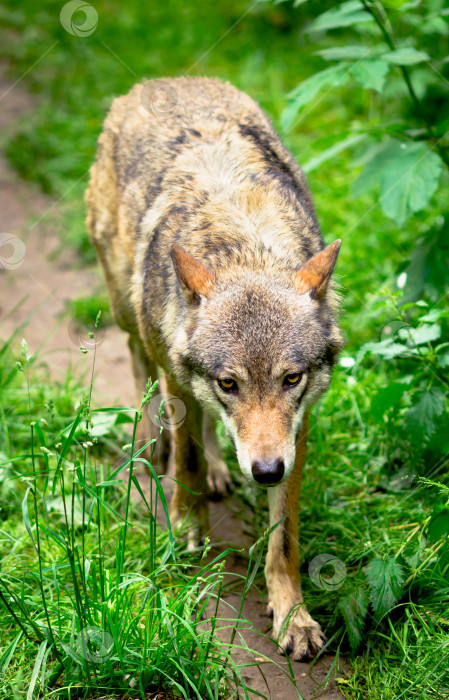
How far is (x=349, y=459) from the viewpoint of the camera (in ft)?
15.7

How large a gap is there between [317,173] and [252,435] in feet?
18.5

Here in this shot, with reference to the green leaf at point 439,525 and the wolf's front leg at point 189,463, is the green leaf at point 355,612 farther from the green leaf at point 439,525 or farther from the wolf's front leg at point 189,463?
the wolf's front leg at point 189,463

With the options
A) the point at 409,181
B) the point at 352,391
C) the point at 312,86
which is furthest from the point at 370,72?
the point at 352,391

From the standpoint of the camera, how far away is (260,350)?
3.23m

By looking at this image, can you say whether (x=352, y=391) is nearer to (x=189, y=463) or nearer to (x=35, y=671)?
(x=189, y=463)

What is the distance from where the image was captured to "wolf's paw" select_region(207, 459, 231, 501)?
15.7ft

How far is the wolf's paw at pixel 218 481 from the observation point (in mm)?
4773

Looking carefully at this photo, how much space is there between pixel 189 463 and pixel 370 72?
254 cm

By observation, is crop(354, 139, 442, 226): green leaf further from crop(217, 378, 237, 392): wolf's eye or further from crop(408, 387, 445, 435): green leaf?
crop(217, 378, 237, 392): wolf's eye

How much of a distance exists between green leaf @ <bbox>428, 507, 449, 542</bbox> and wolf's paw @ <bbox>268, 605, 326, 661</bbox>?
28.9 inches

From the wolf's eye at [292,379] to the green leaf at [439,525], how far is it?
907mm

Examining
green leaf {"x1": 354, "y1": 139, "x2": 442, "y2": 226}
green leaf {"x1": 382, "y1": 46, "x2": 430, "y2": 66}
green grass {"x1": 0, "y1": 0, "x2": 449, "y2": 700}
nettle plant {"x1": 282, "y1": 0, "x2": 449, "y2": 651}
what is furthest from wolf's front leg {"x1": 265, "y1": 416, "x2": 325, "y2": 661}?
green leaf {"x1": 382, "y1": 46, "x2": 430, "y2": 66}

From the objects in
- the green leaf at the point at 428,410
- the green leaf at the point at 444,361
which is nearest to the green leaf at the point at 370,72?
the green leaf at the point at 444,361

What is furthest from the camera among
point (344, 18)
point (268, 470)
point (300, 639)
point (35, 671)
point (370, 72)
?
point (344, 18)
